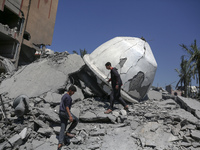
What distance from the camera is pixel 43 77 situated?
504 cm

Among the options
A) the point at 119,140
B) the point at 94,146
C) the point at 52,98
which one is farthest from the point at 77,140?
the point at 52,98

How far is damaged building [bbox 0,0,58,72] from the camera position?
34.5ft

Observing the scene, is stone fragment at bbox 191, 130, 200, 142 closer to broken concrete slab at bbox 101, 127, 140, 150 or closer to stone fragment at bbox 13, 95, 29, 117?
broken concrete slab at bbox 101, 127, 140, 150

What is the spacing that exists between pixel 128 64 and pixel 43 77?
3.11 m

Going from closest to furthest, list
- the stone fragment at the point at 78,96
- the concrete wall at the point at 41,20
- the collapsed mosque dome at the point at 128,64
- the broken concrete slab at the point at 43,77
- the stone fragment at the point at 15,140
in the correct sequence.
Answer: the stone fragment at the point at 15,140 → the stone fragment at the point at 78,96 → the broken concrete slab at the point at 43,77 → the collapsed mosque dome at the point at 128,64 → the concrete wall at the point at 41,20

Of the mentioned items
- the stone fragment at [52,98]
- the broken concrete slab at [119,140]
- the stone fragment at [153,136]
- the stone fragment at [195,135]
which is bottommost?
the broken concrete slab at [119,140]

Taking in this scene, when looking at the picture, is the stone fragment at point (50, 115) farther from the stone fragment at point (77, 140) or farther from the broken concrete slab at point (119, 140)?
the broken concrete slab at point (119, 140)

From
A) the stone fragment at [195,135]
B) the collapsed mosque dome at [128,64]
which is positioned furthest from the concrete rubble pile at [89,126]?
the collapsed mosque dome at [128,64]

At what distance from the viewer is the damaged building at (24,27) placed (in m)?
10.5

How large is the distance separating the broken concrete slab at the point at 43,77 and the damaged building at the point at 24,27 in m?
5.18

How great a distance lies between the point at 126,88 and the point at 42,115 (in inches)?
108

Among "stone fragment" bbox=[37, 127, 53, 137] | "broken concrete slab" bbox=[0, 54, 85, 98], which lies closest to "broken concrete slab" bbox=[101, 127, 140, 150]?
"stone fragment" bbox=[37, 127, 53, 137]

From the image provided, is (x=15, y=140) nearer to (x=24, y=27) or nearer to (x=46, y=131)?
(x=46, y=131)

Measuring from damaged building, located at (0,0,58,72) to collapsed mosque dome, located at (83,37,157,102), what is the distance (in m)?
7.66
